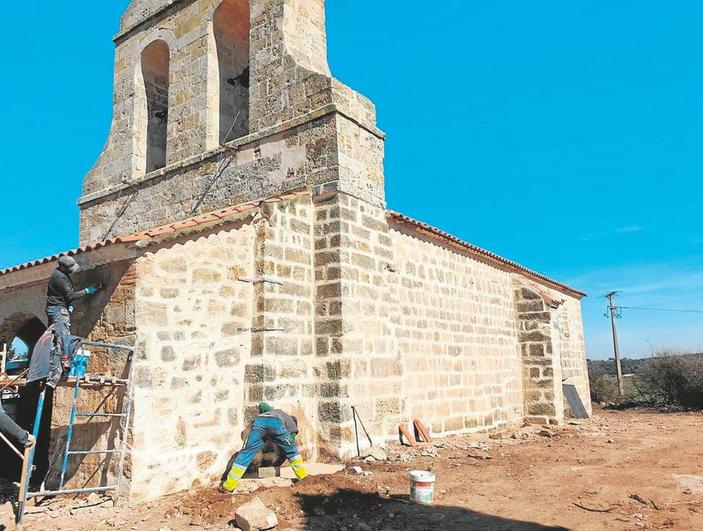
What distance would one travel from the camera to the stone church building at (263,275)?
19.3 ft

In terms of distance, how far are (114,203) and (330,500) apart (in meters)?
7.40

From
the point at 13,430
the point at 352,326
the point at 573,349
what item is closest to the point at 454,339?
the point at 352,326

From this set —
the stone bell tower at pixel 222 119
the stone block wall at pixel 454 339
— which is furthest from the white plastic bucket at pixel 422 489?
the stone bell tower at pixel 222 119

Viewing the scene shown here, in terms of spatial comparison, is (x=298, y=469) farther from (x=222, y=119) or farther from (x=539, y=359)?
(x=539, y=359)

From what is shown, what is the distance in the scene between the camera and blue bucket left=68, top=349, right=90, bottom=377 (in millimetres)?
5531

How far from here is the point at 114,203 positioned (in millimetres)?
10531

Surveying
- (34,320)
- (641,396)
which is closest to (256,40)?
(34,320)

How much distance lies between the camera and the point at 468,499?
5.75 meters

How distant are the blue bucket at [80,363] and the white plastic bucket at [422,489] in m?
3.42

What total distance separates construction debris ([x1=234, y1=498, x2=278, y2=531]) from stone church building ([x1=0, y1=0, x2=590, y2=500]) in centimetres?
118

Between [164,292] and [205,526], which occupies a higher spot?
[164,292]

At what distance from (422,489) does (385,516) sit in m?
0.53

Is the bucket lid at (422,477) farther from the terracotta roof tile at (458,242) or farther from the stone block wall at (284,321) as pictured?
the terracotta roof tile at (458,242)

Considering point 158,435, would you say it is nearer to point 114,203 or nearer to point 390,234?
point 390,234
